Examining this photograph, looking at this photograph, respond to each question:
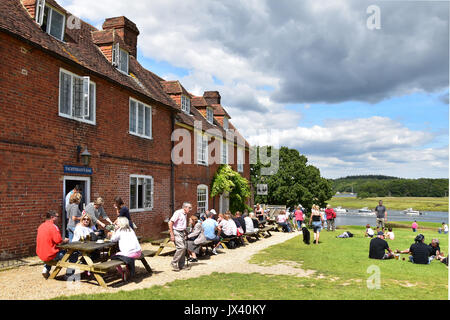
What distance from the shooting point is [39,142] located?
9.55 m

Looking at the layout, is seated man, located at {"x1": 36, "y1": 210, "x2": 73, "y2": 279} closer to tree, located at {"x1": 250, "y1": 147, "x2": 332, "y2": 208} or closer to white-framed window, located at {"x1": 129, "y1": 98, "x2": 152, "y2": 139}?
white-framed window, located at {"x1": 129, "y1": 98, "x2": 152, "y2": 139}

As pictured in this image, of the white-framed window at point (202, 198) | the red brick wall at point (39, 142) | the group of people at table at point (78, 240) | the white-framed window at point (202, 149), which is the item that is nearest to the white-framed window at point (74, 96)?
the red brick wall at point (39, 142)

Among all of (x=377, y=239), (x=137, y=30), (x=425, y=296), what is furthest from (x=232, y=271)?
(x=137, y=30)

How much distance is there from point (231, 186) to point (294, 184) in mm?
20159

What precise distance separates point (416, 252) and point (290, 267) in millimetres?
3969

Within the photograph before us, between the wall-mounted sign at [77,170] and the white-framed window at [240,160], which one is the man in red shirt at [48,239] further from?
the white-framed window at [240,160]

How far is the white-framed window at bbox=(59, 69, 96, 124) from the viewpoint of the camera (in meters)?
10.5

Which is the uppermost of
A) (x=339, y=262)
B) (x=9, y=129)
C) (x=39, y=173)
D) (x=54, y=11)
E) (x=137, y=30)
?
(x=137, y=30)

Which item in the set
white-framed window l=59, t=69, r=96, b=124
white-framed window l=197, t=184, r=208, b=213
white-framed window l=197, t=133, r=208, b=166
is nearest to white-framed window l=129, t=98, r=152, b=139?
white-framed window l=59, t=69, r=96, b=124

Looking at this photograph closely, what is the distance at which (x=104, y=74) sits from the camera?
12102 mm

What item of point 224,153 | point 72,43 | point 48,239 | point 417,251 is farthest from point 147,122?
point 417,251

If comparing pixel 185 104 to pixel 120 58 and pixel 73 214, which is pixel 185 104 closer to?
pixel 120 58

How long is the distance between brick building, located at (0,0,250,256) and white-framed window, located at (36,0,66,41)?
0.03m
